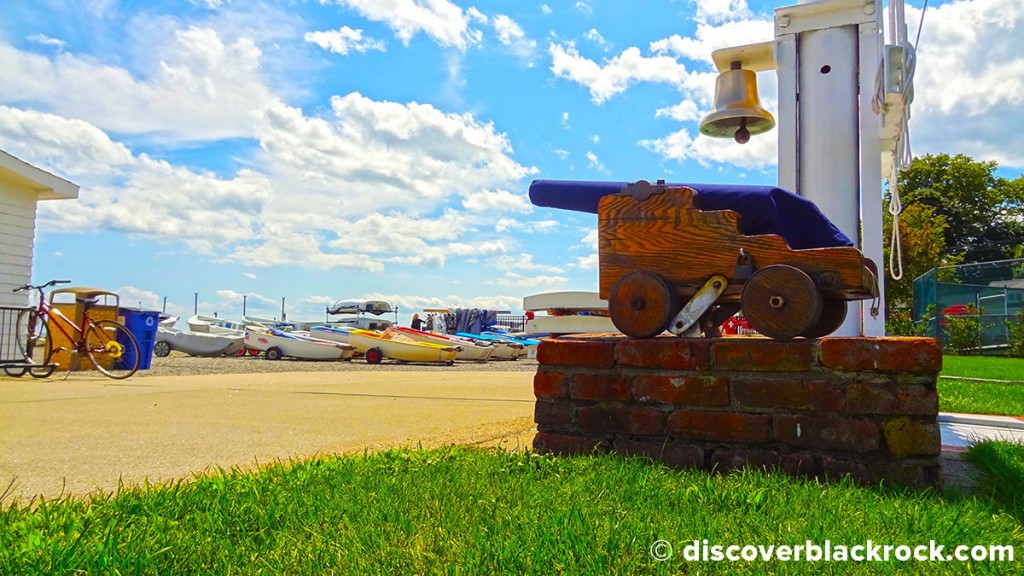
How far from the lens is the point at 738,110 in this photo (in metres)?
3.89

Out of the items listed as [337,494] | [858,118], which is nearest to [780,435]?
[337,494]

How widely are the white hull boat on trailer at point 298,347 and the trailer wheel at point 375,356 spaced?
136 centimetres

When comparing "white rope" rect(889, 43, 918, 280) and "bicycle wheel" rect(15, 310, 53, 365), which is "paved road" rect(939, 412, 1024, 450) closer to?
"white rope" rect(889, 43, 918, 280)

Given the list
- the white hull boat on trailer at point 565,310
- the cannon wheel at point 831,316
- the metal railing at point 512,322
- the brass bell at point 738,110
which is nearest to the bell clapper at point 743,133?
the brass bell at point 738,110

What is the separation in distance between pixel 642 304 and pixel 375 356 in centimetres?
1729

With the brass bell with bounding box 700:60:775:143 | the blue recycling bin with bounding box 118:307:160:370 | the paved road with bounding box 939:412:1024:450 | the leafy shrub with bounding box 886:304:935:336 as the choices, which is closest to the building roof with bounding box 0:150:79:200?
the blue recycling bin with bounding box 118:307:160:370

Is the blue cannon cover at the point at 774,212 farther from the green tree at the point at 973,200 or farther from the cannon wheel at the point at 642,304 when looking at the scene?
the green tree at the point at 973,200

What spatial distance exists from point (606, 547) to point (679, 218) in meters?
1.33

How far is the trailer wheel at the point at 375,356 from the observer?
19.2 metres

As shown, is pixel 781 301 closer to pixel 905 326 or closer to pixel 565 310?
pixel 905 326

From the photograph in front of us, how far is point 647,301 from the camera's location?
2.52m

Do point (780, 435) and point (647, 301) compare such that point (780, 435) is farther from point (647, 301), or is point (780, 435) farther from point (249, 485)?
point (249, 485)

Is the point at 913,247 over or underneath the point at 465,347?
over

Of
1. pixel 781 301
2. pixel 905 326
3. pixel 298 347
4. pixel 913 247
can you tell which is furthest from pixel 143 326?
pixel 913 247
